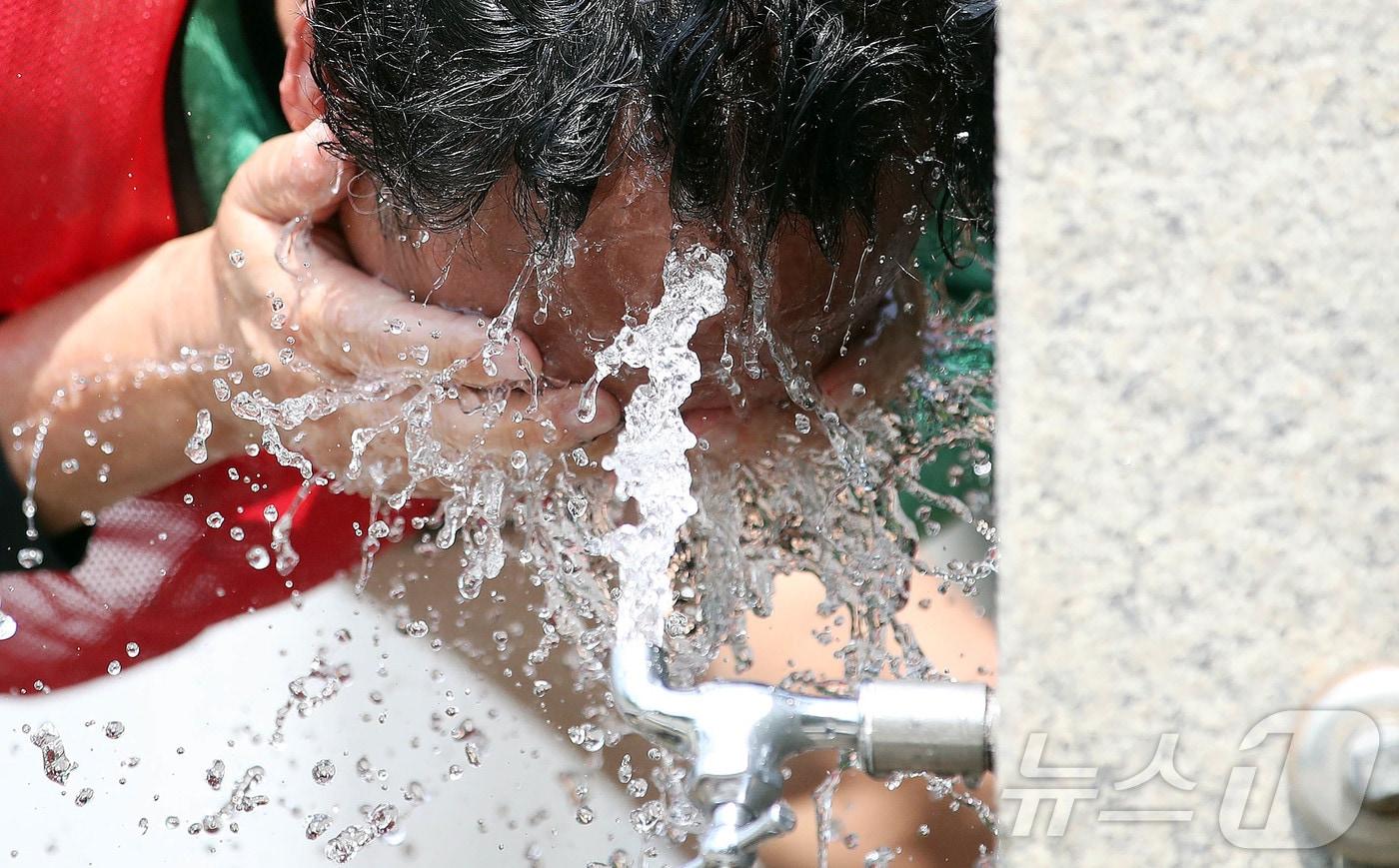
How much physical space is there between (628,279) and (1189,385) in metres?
0.56

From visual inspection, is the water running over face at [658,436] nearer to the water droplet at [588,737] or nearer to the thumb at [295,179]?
the thumb at [295,179]

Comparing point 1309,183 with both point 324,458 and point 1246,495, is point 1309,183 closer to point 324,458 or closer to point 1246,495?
point 1246,495

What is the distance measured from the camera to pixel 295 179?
42.1 inches

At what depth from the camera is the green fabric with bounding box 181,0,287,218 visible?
4.19 feet

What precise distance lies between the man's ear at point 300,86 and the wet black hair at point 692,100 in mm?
149

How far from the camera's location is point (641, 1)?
0.80 meters

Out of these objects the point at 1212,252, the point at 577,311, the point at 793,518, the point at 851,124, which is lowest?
the point at 793,518

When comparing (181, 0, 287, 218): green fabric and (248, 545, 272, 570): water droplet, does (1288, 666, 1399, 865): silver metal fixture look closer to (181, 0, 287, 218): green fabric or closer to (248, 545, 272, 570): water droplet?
(181, 0, 287, 218): green fabric

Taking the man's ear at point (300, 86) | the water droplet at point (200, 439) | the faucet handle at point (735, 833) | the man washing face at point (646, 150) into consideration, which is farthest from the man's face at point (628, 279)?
the faucet handle at point (735, 833)

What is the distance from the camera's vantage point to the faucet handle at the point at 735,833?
54 cm

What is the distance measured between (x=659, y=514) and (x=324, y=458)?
314mm

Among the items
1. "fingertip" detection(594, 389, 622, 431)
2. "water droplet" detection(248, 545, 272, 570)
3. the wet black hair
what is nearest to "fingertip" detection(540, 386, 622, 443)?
"fingertip" detection(594, 389, 622, 431)

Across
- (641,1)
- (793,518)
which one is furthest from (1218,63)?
(793,518)

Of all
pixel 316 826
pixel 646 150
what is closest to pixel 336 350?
pixel 646 150
